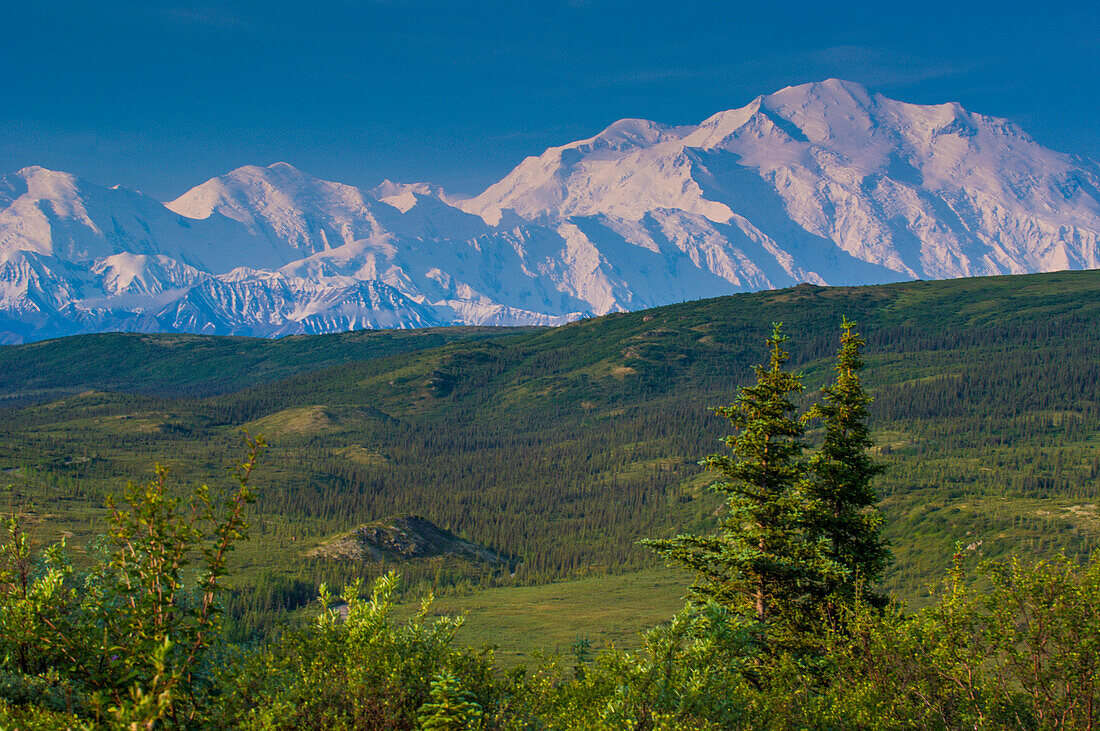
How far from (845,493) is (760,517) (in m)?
4.65

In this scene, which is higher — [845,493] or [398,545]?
[845,493]

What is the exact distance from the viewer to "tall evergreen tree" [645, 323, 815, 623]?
130 ft

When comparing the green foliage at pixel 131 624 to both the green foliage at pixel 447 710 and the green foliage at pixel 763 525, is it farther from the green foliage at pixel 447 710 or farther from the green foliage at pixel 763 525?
the green foliage at pixel 763 525

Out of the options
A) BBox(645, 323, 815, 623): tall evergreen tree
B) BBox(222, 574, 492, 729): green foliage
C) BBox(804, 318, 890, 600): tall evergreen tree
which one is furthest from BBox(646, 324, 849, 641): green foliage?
BBox(222, 574, 492, 729): green foliage

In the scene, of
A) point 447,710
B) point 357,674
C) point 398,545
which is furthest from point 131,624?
point 398,545

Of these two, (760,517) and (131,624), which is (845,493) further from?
(131,624)

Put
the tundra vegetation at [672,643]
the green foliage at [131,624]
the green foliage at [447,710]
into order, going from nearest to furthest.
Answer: the green foliage at [131,624] < the tundra vegetation at [672,643] < the green foliage at [447,710]

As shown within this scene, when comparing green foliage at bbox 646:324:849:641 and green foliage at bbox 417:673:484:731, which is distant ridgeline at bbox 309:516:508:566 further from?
green foliage at bbox 417:673:484:731

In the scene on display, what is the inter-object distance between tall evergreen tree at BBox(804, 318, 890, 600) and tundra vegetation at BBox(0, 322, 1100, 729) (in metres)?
0.11

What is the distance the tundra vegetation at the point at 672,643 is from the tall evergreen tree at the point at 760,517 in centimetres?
11

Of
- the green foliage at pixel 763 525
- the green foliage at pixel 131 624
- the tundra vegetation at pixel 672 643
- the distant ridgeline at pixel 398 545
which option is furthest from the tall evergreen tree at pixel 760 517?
the distant ridgeline at pixel 398 545

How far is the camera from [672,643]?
27203mm

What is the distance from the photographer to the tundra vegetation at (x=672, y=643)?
19.4m

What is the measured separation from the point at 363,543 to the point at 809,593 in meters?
149
